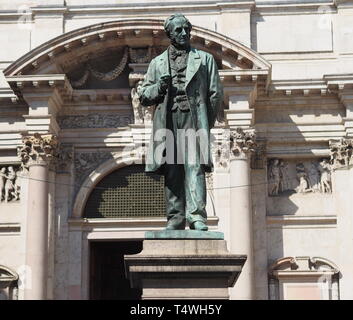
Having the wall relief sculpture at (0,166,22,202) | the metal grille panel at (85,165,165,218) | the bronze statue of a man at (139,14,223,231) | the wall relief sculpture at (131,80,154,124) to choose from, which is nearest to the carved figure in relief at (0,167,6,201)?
the wall relief sculpture at (0,166,22,202)

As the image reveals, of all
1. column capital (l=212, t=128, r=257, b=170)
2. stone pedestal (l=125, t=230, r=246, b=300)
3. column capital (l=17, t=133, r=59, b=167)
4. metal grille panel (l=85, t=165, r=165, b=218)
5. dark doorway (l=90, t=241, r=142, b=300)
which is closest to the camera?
stone pedestal (l=125, t=230, r=246, b=300)

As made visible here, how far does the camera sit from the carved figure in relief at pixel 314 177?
26.7m

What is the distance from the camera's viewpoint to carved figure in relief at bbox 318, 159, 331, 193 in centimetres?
2661

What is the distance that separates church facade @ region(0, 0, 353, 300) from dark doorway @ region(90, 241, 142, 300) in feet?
0.44

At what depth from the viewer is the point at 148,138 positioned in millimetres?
27125

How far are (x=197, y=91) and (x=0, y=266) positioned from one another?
15765mm

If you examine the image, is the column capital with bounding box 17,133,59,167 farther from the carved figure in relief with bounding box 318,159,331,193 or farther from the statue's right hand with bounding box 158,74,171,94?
the statue's right hand with bounding box 158,74,171,94

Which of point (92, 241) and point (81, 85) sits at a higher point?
point (81, 85)

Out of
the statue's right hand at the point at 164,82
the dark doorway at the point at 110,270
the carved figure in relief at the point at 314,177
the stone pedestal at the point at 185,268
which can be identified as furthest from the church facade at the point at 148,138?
the stone pedestal at the point at 185,268

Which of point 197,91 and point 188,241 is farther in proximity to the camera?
point 197,91

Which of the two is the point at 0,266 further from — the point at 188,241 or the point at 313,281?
the point at 188,241

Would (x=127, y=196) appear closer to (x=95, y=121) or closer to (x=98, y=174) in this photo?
(x=98, y=174)

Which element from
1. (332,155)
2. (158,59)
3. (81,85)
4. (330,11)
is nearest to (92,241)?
(81,85)

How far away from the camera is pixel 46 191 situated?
25969 millimetres
